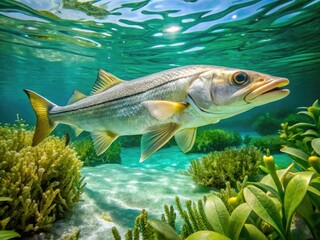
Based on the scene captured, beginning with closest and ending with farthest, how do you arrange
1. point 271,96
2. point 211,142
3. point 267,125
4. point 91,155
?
point 271,96
point 91,155
point 211,142
point 267,125

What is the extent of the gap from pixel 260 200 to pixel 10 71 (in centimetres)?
3549

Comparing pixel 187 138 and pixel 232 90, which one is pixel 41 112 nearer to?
pixel 187 138

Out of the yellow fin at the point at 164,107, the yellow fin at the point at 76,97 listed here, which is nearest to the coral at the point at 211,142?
the yellow fin at the point at 76,97

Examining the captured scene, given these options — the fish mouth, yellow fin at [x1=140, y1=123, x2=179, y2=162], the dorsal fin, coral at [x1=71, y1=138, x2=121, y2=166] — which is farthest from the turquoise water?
the fish mouth

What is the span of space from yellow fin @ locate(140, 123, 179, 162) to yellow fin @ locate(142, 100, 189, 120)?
0.24 meters

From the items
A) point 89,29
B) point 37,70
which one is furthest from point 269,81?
point 37,70

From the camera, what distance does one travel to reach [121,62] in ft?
77.5

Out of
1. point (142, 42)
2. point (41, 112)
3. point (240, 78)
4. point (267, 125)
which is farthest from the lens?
point (267, 125)

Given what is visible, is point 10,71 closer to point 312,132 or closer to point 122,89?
point 122,89

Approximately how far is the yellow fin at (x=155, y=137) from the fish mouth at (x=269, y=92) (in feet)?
3.70

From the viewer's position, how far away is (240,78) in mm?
2561

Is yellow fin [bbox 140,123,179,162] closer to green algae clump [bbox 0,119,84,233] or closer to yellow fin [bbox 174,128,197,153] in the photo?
yellow fin [bbox 174,128,197,153]

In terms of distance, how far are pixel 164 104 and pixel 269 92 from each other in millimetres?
1242

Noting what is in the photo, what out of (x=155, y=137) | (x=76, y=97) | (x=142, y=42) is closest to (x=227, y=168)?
(x=155, y=137)
